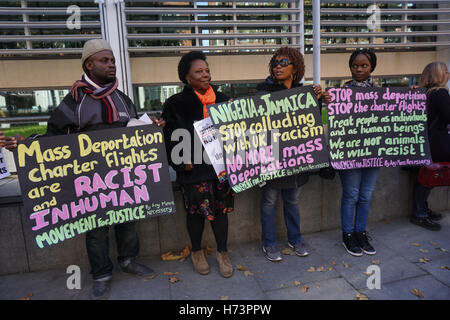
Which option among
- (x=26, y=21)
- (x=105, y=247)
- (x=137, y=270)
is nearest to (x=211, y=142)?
(x=105, y=247)

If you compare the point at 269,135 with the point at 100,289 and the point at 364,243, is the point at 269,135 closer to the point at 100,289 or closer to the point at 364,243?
the point at 364,243

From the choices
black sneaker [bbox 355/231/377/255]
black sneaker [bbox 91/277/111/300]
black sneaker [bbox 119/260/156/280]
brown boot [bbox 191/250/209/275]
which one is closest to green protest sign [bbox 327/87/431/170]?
black sneaker [bbox 355/231/377/255]

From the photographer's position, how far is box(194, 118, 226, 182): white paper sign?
2.59 meters

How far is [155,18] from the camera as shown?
31.5 ft

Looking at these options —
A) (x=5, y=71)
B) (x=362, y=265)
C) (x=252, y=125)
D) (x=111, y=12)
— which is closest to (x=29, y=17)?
(x=5, y=71)

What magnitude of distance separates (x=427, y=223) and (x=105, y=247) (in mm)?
3957

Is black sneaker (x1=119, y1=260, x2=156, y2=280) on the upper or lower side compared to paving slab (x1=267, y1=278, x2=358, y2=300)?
upper

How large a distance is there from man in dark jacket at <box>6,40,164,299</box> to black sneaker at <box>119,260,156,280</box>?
193 millimetres

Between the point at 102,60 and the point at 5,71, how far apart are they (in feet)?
32.6

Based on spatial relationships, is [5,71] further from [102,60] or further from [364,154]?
[364,154]

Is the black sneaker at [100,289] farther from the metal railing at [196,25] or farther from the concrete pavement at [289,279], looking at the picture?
the metal railing at [196,25]

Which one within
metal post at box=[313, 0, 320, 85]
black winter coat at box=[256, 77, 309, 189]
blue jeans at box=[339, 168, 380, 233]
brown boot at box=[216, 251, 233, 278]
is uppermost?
metal post at box=[313, 0, 320, 85]

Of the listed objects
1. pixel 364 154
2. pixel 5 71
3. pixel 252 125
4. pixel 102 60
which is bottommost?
pixel 364 154

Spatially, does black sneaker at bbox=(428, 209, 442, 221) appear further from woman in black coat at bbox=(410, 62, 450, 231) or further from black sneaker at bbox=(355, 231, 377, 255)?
black sneaker at bbox=(355, 231, 377, 255)
